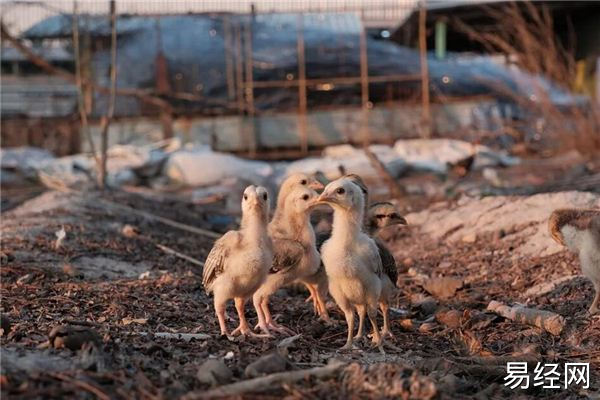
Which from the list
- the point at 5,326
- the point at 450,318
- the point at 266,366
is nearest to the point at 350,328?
the point at 450,318

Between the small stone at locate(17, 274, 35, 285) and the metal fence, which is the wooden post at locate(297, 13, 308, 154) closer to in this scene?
the metal fence

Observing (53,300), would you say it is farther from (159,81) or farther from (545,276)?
(159,81)

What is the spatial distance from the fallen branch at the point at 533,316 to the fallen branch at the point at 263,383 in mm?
2648

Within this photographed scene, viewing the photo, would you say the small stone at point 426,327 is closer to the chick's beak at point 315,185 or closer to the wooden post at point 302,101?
the chick's beak at point 315,185

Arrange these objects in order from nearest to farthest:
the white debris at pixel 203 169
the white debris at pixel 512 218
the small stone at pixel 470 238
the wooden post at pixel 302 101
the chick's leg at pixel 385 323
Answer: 1. the chick's leg at pixel 385 323
2. the white debris at pixel 512 218
3. the small stone at pixel 470 238
4. the white debris at pixel 203 169
5. the wooden post at pixel 302 101

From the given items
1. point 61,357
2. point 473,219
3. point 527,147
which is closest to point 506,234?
point 473,219

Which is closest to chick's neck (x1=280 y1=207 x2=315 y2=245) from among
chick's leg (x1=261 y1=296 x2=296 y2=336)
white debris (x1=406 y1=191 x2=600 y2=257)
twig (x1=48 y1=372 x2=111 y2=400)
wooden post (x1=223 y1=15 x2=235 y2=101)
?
chick's leg (x1=261 y1=296 x2=296 y2=336)

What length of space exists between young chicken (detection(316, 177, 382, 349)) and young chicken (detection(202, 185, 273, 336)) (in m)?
0.37

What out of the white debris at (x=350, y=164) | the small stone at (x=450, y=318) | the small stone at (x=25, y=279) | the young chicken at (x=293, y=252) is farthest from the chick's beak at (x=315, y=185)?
the white debris at (x=350, y=164)

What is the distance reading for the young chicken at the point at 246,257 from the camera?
5367 mm

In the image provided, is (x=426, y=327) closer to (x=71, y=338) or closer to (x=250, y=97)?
(x=71, y=338)

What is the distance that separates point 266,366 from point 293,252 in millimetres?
2001

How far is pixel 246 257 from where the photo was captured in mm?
5367

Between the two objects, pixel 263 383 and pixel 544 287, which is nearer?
pixel 263 383
